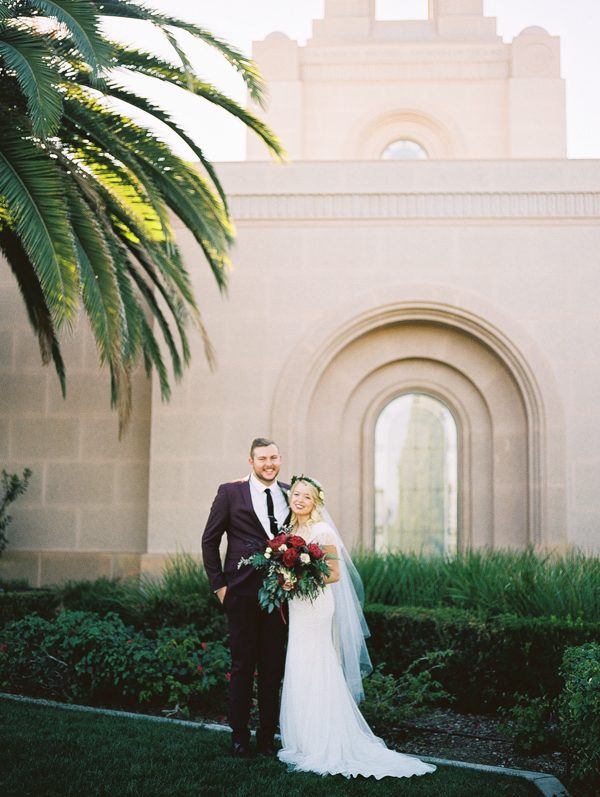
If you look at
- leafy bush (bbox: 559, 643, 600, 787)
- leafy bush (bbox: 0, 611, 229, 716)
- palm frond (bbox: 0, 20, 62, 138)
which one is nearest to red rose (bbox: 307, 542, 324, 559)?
leafy bush (bbox: 559, 643, 600, 787)

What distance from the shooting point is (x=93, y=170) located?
8727 millimetres

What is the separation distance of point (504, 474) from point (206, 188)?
17.6 feet

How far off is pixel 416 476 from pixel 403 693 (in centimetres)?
557

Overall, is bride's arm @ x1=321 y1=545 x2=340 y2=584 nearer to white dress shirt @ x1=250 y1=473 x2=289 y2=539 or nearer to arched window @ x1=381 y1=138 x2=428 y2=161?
white dress shirt @ x1=250 y1=473 x2=289 y2=539

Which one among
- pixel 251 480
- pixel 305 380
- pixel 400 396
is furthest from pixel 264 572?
pixel 400 396

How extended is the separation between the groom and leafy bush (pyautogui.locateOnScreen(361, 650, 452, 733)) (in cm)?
106

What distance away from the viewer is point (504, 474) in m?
11.4

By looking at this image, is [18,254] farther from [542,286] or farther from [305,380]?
[542,286]

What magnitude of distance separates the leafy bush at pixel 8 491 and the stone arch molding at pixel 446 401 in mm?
3446

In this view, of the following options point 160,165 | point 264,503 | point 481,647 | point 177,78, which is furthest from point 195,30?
point 481,647

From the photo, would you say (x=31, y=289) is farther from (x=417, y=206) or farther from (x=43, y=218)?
(x=417, y=206)

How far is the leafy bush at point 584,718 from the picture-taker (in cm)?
445

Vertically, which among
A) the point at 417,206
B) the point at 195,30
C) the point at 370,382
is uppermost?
the point at 195,30

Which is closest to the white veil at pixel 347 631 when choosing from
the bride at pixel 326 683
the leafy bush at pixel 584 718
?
the bride at pixel 326 683
